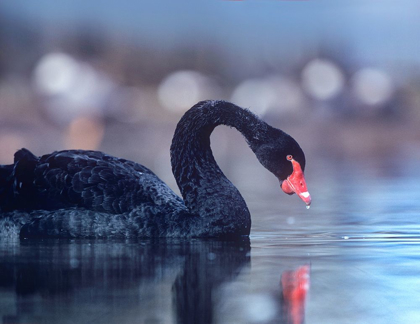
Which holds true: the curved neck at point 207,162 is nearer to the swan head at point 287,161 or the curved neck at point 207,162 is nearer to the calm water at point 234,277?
the swan head at point 287,161

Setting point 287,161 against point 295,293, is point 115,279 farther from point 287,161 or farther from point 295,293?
point 287,161

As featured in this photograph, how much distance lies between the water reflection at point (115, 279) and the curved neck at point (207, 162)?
1.09 ft

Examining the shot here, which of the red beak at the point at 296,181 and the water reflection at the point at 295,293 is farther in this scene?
the red beak at the point at 296,181

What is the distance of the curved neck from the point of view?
6.34 meters

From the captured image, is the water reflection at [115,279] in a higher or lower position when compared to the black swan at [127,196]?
lower

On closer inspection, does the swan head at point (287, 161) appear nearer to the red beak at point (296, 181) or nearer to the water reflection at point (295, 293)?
the red beak at point (296, 181)

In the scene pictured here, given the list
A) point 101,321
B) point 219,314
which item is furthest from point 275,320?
point 101,321

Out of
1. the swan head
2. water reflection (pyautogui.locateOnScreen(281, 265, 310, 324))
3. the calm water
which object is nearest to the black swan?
the swan head

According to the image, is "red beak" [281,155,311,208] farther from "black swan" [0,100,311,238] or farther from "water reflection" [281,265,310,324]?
"water reflection" [281,265,310,324]

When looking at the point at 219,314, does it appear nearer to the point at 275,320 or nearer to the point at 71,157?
the point at 275,320

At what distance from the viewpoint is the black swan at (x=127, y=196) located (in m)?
6.25

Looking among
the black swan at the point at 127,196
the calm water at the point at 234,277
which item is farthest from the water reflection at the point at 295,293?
the black swan at the point at 127,196

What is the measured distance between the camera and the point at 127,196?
20.7 feet

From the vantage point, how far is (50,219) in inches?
250
